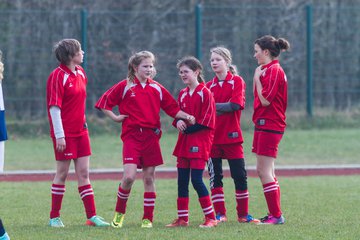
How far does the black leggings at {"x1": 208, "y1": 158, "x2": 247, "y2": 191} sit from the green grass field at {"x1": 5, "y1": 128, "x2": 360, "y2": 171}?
677cm

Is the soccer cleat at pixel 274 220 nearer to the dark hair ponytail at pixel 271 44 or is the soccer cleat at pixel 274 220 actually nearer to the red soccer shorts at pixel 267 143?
the red soccer shorts at pixel 267 143

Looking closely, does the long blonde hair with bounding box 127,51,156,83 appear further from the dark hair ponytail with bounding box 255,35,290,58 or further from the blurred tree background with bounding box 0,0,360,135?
the blurred tree background with bounding box 0,0,360,135

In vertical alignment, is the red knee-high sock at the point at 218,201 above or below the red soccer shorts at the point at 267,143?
below

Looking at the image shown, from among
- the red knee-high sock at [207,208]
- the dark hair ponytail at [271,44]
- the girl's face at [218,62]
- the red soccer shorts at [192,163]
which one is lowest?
the red knee-high sock at [207,208]

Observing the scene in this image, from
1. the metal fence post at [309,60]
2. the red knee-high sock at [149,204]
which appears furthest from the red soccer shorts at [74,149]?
the metal fence post at [309,60]

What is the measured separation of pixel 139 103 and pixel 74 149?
0.79m

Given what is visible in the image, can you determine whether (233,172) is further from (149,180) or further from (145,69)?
(145,69)

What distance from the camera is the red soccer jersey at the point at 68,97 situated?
8.91 metres

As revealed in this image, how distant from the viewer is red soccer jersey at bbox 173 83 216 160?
8.87 meters

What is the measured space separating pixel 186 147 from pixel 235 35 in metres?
13.8

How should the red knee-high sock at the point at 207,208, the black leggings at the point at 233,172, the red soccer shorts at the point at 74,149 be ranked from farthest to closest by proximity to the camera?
the black leggings at the point at 233,172 < the red soccer shorts at the point at 74,149 < the red knee-high sock at the point at 207,208

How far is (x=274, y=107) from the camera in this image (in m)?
9.16

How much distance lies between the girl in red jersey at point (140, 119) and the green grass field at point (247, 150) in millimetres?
7206

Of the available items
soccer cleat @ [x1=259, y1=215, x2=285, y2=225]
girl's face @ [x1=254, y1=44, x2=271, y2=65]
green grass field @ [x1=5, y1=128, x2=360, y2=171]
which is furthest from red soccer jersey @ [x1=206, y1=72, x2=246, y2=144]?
green grass field @ [x1=5, y1=128, x2=360, y2=171]
